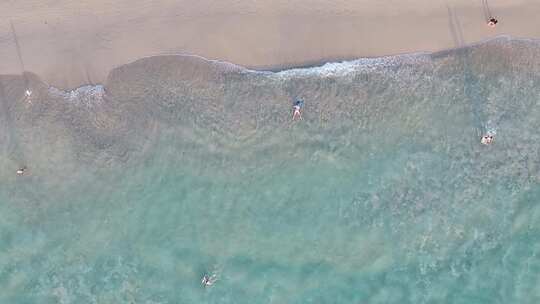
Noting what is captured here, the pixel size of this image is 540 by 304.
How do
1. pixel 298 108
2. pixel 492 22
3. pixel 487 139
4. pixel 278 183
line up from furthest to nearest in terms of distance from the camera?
pixel 278 183 < pixel 298 108 < pixel 487 139 < pixel 492 22

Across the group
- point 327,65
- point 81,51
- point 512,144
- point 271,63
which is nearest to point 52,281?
point 81,51

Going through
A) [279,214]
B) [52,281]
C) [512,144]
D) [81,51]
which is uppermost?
[81,51]

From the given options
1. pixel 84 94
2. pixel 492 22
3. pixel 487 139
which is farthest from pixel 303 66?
pixel 84 94

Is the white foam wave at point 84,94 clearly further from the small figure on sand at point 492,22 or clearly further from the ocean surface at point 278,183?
the small figure on sand at point 492,22

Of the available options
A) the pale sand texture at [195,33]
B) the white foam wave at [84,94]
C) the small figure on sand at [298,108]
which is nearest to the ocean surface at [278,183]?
the white foam wave at [84,94]

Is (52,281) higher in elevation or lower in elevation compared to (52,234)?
lower

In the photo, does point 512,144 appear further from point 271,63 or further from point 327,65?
point 271,63

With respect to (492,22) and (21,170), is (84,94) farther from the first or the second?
(492,22)
